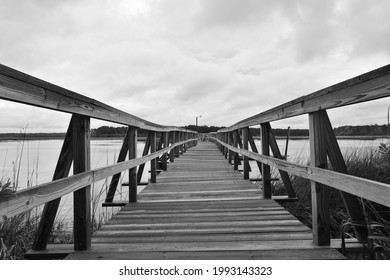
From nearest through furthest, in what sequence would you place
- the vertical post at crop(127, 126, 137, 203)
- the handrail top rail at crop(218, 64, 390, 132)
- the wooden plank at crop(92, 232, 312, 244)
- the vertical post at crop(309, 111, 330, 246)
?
the handrail top rail at crop(218, 64, 390, 132) → the vertical post at crop(309, 111, 330, 246) → the wooden plank at crop(92, 232, 312, 244) → the vertical post at crop(127, 126, 137, 203)

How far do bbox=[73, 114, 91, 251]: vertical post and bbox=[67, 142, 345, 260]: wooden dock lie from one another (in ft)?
0.36

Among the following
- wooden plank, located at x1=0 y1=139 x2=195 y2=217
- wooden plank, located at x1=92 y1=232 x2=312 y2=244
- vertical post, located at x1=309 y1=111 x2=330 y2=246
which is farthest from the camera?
wooden plank, located at x1=92 y1=232 x2=312 y2=244

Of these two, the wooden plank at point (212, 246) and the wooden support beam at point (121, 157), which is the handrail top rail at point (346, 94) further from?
the wooden support beam at point (121, 157)

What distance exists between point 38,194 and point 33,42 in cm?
409

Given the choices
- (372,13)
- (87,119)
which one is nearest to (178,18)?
(372,13)

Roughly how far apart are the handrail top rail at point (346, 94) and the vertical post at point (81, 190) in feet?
5.66

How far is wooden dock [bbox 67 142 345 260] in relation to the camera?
2170 millimetres

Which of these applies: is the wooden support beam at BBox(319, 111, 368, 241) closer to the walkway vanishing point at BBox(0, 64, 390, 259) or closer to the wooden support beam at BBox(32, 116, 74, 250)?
the walkway vanishing point at BBox(0, 64, 390, 259)

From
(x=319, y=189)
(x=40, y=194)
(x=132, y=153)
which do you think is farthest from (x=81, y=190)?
(x=319, y=189)

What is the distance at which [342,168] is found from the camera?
215 centimetres

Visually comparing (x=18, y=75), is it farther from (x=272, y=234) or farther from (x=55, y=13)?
(x=55, y=13)

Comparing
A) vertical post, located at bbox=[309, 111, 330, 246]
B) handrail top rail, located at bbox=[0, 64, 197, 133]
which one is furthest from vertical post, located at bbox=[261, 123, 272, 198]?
handrail top rail, located at bbox=[0, 64, 197, 133]
